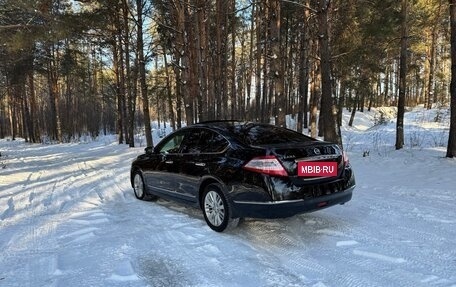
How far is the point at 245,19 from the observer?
95.3 ft

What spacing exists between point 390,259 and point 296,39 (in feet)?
80.3

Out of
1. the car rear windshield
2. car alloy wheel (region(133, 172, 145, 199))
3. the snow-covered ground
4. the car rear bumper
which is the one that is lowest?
the snow-covered ground

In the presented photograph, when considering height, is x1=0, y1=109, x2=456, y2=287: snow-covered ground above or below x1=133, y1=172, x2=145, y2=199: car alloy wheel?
below

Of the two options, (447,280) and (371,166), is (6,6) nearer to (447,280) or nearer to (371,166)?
(371,166)

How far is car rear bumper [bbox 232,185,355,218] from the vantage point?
4.59 metres

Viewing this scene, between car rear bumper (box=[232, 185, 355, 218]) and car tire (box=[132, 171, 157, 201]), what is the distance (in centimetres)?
306

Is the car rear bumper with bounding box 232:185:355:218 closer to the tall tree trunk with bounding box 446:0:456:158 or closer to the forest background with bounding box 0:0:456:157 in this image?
the forest background with bounding box 0:0:456:157

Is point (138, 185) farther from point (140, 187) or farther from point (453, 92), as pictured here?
point (453, 92)

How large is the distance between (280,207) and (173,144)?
2.72 meters

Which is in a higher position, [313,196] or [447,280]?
[313,196]

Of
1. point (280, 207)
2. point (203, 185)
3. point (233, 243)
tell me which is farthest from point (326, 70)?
point (233, 243)

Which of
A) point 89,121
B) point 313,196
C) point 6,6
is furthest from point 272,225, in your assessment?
point 89,121

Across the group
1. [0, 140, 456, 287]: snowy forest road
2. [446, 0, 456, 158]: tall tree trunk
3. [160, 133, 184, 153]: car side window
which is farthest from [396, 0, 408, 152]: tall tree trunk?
[160, 133, 184, 153]: car side window

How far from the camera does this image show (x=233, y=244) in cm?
476
